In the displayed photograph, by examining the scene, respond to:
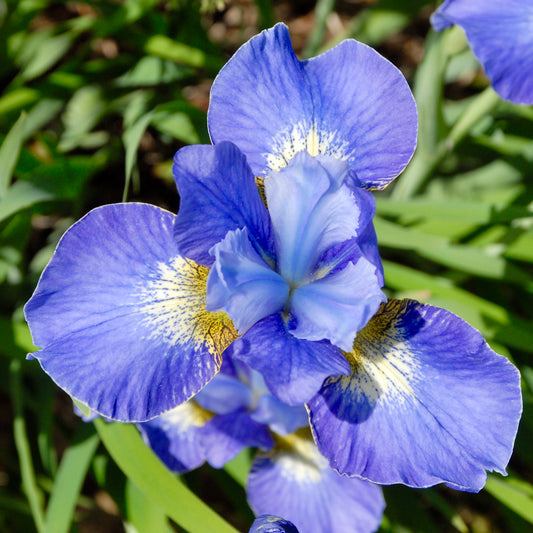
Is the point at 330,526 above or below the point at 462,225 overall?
below

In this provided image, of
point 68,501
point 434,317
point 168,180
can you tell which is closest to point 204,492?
point 68,501

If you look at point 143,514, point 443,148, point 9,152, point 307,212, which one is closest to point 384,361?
point 307,212

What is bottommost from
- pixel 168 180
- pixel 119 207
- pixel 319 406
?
pixel 168 180

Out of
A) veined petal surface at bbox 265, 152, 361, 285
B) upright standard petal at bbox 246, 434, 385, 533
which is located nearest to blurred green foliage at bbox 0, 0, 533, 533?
upright standard petal at bbox 246, 434, 385, 533

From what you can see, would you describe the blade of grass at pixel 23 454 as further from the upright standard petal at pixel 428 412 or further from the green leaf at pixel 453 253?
the green leaf at pixel 453 253

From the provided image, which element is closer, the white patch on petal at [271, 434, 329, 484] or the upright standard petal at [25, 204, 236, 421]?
the upright standard petal at [25, 204, 236, 421]

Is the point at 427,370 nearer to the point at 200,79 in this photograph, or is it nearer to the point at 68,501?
the point at 68,501

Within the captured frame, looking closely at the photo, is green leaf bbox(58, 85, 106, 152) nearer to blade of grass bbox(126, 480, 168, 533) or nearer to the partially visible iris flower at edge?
the partially visible iris flower at edge
